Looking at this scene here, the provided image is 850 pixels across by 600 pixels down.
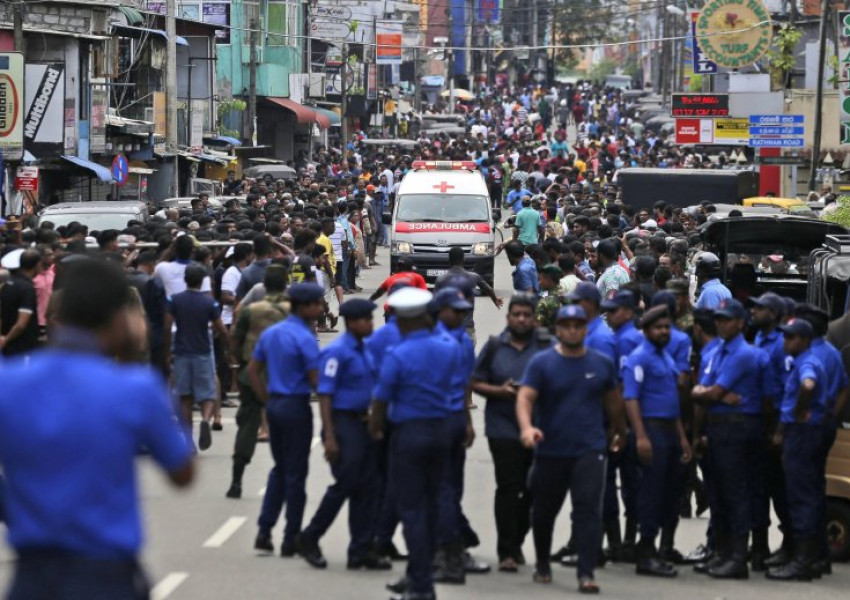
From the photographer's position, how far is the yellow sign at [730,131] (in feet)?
160

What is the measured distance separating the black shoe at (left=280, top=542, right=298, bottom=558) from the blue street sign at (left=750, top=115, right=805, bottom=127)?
3441 centimetres

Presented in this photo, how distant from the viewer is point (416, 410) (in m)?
9.66

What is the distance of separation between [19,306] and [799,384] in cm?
696

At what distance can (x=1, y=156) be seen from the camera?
29141mm

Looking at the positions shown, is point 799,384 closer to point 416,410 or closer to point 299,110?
point 416,410

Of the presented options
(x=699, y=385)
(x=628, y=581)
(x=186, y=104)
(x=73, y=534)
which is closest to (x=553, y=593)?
(x=628, y=581)

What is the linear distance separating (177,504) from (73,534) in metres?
7.71

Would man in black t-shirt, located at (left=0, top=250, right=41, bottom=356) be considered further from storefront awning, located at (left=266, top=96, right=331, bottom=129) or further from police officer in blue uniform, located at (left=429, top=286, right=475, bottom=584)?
storefront awning, located at (left=266, top=96, right=331, bottom=129)

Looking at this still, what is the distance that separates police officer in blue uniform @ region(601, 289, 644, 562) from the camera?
11.3 meters

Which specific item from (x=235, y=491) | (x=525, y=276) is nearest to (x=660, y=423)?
(x=235, y=491)

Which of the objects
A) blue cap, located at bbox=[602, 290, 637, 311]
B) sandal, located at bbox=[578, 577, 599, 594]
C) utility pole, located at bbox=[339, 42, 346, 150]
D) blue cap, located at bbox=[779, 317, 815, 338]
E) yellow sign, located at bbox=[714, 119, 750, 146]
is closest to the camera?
sandal, located at bbox=[578, 577, 599, 594]

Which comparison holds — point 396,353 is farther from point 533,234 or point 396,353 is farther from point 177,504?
point 533,234

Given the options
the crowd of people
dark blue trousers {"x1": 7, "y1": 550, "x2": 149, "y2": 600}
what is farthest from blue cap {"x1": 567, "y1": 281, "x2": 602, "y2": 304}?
dark blue trousers {"x1": 7, "y1": 550, "x2": 149, "y2": 600}

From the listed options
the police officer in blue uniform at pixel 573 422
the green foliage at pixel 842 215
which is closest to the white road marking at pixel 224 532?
the police officer in blue uniform at pixel 573 422
